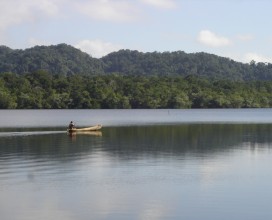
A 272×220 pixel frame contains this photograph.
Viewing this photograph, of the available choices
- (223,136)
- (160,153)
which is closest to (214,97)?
(223,136)

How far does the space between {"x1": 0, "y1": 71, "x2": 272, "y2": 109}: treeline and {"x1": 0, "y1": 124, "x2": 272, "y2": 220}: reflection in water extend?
109 m

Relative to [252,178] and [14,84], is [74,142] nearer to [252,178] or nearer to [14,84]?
A: [252,178]

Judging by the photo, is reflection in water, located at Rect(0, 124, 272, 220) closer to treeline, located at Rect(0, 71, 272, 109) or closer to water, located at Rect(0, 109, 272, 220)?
water, located at Rect(0, 109, 272, 220)

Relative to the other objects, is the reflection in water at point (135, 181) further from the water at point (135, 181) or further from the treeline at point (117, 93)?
the treeline at point (117, 93)

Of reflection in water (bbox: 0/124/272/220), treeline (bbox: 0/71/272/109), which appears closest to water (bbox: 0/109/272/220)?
reflection in water (bbox: 0/124/272/220)

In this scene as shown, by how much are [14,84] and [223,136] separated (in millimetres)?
107812

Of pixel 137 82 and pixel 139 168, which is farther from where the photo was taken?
pixel 137 82

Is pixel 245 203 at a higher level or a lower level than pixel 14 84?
lower

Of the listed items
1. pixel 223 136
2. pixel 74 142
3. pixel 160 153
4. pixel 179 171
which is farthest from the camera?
pixel 223 136

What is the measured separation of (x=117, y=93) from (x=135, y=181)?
468 ft

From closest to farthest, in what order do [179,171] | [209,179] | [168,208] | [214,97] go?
[168,208]
[209,179]
[179,171]
[214,97]

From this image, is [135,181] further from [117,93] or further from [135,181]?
[117,93]

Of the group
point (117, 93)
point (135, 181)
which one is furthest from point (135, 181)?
point (117, 93)

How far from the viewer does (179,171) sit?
31938 millimetres
